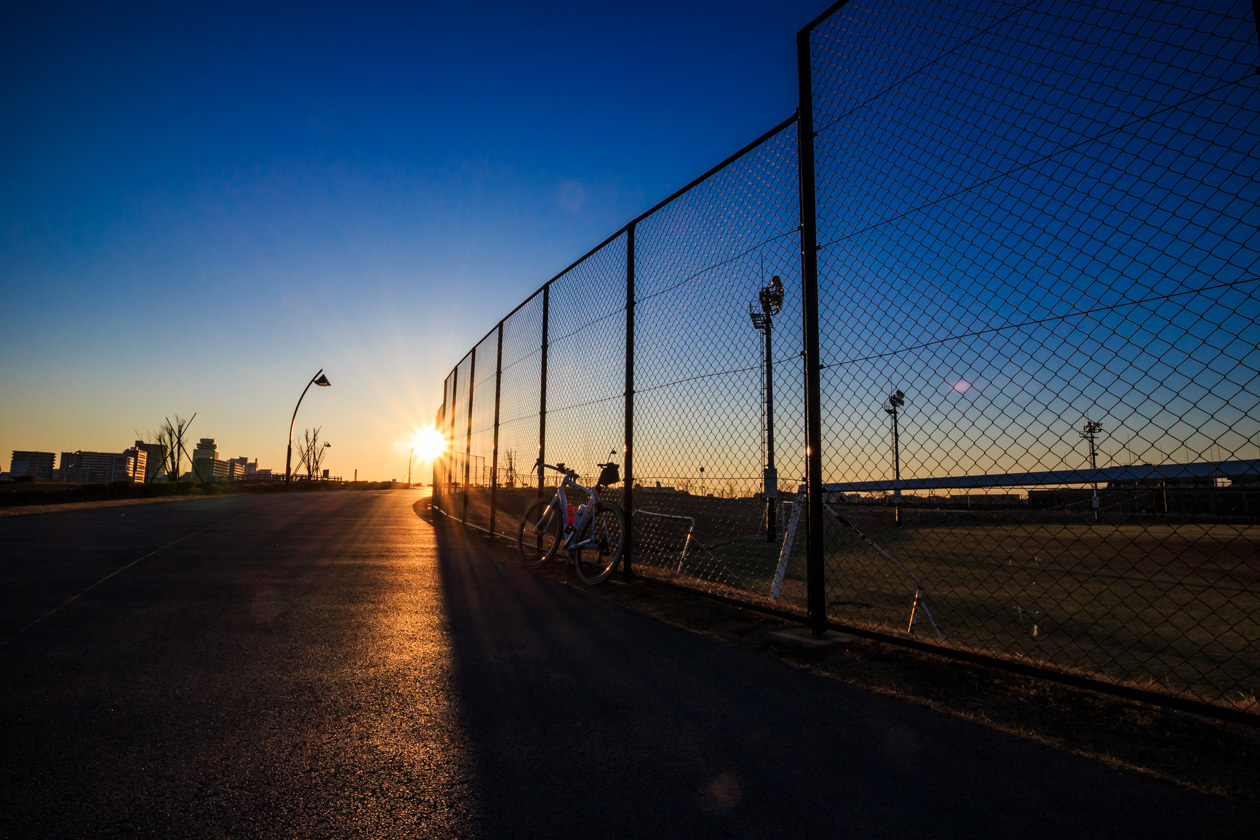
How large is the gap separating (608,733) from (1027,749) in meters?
1.41

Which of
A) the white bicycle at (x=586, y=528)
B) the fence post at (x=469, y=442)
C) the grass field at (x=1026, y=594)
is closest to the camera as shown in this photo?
the grass field at (x=1026, y=594)

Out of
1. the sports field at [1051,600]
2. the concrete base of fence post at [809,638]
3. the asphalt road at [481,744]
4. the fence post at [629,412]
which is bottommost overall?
the sports field at [1051,600]

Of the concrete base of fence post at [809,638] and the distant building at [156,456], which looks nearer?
the concrete base of fence post at [809,638]

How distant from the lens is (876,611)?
294 inches

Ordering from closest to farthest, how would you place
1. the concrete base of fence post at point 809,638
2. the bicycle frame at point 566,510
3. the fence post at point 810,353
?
the concrete base of fence post at point 809,638, the fence post at point 810,353, the bicycle frame at point 566,510

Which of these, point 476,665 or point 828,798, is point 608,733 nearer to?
point 828,798

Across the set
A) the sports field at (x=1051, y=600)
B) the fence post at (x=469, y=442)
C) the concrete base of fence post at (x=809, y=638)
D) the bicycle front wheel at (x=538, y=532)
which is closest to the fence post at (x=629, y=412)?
the sports field at (x=1051, y=600)

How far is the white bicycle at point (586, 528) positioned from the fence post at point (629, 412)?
0.10 m

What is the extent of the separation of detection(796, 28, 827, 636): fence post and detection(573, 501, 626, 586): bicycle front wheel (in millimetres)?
2208

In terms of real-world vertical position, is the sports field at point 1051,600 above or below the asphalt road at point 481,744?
below

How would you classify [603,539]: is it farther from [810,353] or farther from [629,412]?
[810,353]

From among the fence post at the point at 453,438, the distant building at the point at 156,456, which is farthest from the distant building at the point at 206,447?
the fence post at the point at 453,438

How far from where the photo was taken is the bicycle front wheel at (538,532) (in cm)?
651

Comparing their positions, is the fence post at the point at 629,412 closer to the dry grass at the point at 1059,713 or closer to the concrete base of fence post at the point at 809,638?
the dry grass at the point at 1059,713
